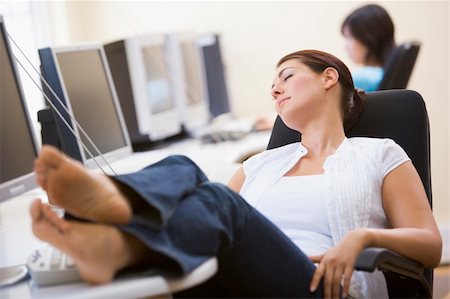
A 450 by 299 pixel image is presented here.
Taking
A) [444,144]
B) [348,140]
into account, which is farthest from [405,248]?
[444,144]

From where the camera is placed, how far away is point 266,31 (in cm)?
432

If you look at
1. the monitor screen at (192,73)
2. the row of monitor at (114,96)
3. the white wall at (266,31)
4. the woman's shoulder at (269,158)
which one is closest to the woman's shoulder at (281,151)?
the woman's shoulder at (269,158)

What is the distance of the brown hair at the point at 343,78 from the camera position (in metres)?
1.89

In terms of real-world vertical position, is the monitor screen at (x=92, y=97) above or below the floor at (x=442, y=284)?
above

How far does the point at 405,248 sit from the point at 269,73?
286cm

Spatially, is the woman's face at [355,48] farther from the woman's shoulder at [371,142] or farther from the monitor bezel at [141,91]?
the woman's shoulder at [371,142]

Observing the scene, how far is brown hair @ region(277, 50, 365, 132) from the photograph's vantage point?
1886 mm

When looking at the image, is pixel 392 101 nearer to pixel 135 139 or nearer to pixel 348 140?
pixel 348 140

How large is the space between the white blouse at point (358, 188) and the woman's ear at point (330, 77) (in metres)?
0.16

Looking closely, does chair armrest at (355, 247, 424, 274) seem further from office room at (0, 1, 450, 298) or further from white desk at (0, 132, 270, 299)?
office room at (0, 1, 450, 298)

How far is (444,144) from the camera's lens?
4.12 metres

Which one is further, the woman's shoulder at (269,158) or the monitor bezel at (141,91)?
the monitor bezel at (141,91)

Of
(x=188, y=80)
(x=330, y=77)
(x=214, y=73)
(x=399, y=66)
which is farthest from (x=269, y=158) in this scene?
(x=214, y=73)

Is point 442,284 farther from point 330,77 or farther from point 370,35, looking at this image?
point 330,77
